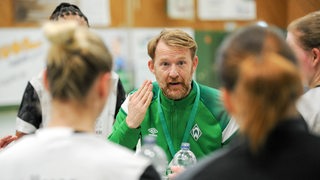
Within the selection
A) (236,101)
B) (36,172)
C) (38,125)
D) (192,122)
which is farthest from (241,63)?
(38,125)

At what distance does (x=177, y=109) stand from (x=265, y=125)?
4.54 feet

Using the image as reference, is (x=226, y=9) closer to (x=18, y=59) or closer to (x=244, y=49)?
(x=18, y=59)

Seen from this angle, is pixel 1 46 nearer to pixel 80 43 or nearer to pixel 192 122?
pixel 192 122

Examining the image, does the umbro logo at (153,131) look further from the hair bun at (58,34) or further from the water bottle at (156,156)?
the hair bun at (58,34)

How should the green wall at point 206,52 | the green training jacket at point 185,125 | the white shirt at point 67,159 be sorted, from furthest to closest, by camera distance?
the green wall at point 206,52 → the green training jacket at point 185,125 → the white shirt at point 67,159

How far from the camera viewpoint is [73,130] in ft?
4.57

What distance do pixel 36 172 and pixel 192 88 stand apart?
54.8 inches

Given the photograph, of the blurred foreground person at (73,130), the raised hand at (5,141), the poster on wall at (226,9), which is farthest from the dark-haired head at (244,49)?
the poster on wall at (226,9)

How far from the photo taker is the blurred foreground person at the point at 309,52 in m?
2.24

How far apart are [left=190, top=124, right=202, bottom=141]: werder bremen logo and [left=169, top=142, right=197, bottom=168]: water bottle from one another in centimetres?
10

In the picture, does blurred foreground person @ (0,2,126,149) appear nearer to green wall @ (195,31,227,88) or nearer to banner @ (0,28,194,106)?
banner @ (0,28,194,106)

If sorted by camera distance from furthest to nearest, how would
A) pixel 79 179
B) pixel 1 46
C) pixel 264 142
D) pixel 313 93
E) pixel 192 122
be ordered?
pixel 1 46, pixel 192 122, pixel 313 93, pixel 79 179, pixel 264 142

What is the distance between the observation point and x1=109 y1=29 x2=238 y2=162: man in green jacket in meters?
2.54

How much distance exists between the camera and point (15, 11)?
429 centimetres
